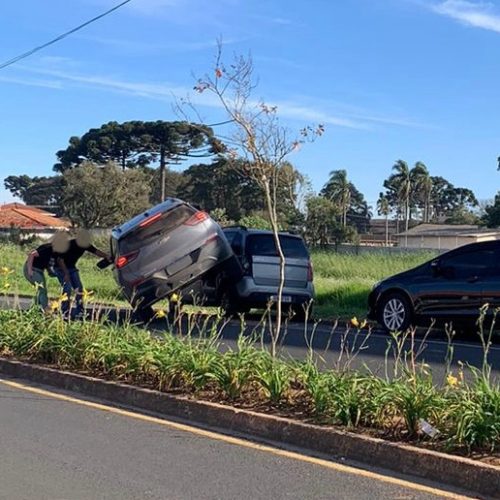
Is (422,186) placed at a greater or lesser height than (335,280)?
greater

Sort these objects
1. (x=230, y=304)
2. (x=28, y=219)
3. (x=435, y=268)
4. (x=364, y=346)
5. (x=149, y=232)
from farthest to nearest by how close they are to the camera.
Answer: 1. (x=28, y=219)
2. (x=230, y=304)
3. (x=435, y=268)
4. (x=149, y=232)
5. (x=364, y=346)

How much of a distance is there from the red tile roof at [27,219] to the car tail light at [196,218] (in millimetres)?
57359

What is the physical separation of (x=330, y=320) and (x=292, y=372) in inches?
339

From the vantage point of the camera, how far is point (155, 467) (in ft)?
18.1

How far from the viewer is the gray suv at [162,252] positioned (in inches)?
489

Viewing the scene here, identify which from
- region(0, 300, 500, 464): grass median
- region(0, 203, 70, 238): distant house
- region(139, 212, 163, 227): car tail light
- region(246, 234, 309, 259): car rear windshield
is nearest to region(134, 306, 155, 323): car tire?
region(139, 212, 163, 227): car tail light

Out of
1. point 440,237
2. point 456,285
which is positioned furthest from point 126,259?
A: point 440,237

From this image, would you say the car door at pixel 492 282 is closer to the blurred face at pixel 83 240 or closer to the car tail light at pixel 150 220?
the car tail light at pixel 150 220

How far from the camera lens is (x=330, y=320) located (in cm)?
1551

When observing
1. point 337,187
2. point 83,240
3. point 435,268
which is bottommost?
point 435,268

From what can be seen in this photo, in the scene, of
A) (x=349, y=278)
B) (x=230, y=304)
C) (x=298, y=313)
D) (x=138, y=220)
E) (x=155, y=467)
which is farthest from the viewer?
(x=349, y=278)

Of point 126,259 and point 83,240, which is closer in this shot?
point 126,259

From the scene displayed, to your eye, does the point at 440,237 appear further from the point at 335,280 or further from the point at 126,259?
the point at 126,259

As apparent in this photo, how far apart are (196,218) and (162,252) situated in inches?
35.0
